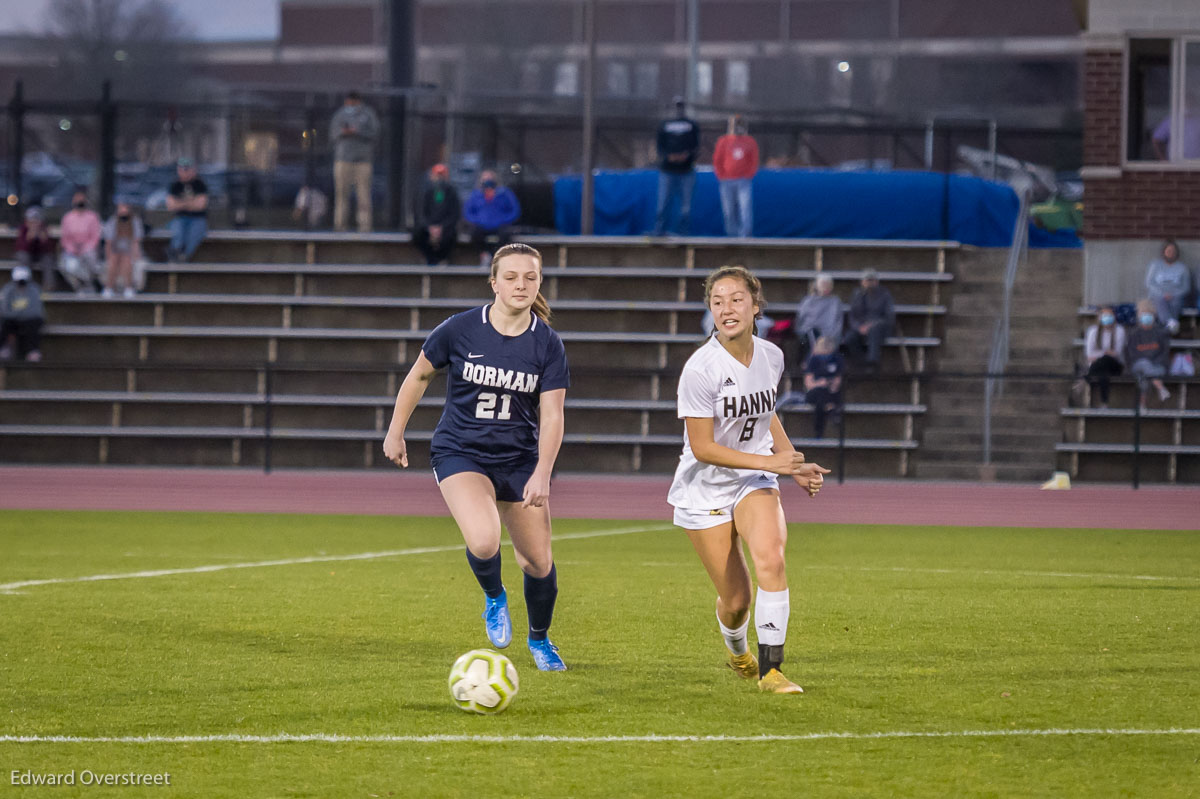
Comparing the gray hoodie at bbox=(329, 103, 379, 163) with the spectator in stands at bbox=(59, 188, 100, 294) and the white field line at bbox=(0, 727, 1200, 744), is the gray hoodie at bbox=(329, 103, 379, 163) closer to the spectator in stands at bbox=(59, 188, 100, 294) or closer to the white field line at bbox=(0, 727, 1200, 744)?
the spectator in stands at bbox=(59, 188, 100, 294)

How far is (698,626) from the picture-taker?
938cm

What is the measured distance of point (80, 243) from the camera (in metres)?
25.7

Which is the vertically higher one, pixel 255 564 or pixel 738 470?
pixel 738 470

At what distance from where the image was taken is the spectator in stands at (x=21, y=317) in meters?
23.8

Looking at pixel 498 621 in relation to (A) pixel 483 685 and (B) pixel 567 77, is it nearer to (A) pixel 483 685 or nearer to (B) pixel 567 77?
(A) pixel 483 685

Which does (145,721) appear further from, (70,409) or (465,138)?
(465,138)

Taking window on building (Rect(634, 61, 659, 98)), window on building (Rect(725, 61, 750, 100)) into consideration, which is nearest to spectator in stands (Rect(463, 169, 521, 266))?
window on building (Rect(634, 61, 659, 98))

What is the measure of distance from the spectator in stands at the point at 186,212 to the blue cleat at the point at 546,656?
19.2m

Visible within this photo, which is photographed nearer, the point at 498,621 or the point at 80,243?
the point at 498,621

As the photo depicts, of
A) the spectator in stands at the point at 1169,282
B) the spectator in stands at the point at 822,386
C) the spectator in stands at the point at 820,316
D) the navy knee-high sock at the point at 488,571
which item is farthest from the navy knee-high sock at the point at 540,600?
the spectator in stands at the point at 1169,282

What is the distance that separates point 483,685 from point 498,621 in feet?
3.81

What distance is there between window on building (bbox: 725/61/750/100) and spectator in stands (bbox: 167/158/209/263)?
41976 millimetres

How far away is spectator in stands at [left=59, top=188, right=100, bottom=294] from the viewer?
25.7 m

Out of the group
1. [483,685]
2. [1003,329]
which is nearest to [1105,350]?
[1003,329]
